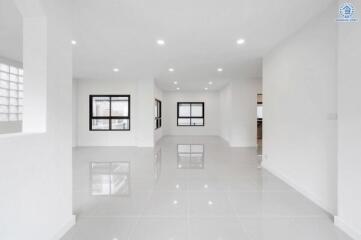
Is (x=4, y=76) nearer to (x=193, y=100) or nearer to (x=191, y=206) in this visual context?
(x=191, y=206)

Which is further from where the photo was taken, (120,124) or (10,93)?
(120,124)

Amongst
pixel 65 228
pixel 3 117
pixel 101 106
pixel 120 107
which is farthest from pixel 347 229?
pixel 101 106

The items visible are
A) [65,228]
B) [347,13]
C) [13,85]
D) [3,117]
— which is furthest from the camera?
[13,85]

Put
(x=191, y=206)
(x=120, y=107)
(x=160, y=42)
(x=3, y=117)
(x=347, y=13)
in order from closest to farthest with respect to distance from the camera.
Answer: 1. (x=347, y=13)
2. (x=191, y=206)
3. (x=160, y=42)
4. (x=3, y=117)
5. (x=120, y=107)

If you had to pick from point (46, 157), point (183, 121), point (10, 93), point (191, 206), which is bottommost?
point (191, 206)

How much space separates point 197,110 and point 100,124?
20.5 feet

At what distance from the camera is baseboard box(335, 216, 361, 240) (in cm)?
219

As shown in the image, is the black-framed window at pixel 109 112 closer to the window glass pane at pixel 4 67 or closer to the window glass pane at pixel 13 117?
the window glass pane at pixel 13 117

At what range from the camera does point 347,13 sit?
2434 mm

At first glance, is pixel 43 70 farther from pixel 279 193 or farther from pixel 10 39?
pixel 279 193

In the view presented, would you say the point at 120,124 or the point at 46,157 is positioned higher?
the point at 120,124

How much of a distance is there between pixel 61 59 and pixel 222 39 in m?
3.10

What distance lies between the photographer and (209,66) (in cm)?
645

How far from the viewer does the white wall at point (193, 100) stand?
12.8 m
